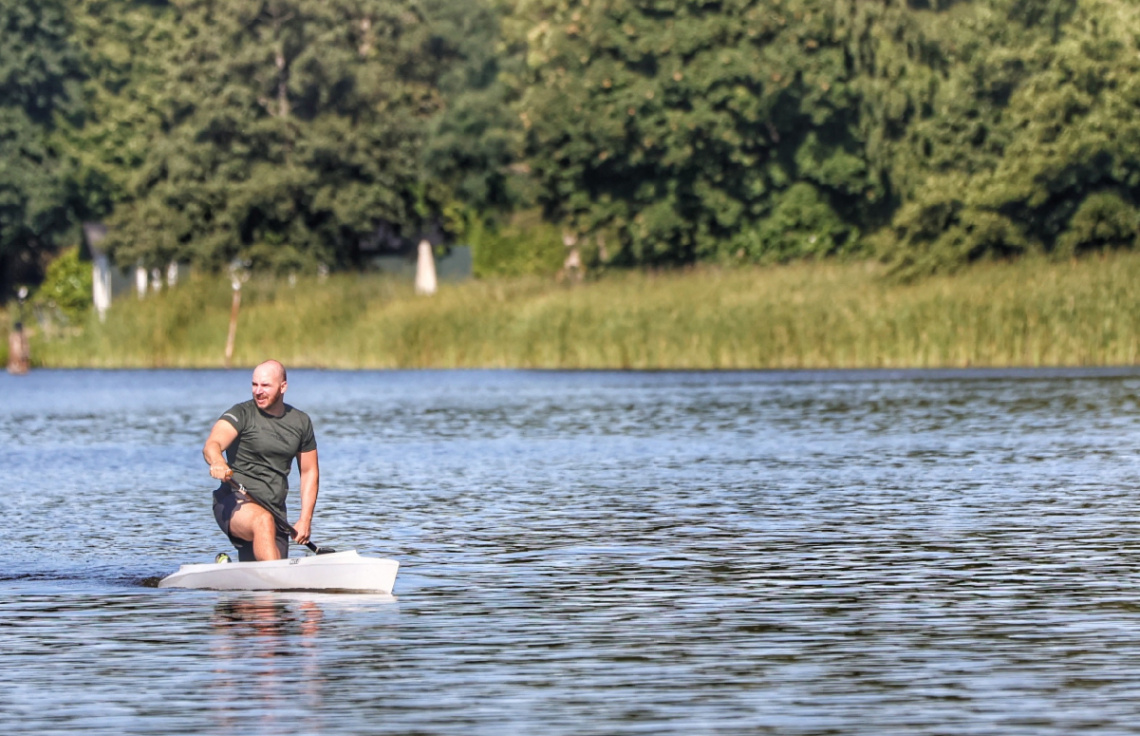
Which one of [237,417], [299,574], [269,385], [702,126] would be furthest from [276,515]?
[702,126]

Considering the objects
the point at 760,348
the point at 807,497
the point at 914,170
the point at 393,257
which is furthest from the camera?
the point at 393,257

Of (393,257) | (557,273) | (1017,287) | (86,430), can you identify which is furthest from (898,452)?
(393,257)

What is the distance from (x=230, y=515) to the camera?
50.4 ft

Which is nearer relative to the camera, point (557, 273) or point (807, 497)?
point (807, 497)

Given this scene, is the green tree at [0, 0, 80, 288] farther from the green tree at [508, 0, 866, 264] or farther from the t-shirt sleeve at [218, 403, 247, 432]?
the t-shirt sleeve at [218, 403, 247, 432]

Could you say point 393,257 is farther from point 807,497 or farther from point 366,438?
point 807,497

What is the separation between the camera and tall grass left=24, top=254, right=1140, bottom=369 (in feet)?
151

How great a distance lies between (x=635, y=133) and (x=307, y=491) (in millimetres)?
54711

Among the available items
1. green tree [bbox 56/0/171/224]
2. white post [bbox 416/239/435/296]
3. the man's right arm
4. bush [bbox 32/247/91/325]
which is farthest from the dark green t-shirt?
bush [bbox 32/247/91/325]

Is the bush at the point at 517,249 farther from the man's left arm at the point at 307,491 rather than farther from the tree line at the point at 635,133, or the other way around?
the man's left arm at the point at 307,491

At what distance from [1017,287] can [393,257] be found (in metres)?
42.3

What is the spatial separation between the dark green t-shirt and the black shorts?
0.12 m

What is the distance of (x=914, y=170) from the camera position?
2685 inches

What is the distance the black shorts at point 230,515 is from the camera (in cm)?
1533
